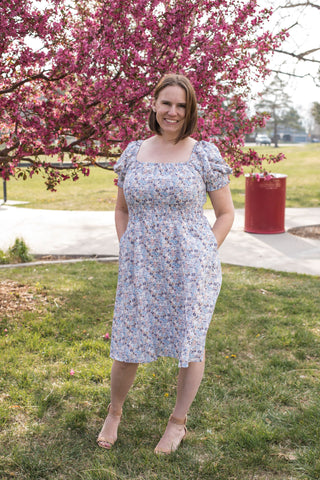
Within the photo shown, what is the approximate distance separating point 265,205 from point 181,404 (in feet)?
19.5

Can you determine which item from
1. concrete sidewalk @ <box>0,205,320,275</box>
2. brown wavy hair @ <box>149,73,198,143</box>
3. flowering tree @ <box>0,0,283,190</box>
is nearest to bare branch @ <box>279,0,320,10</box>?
concrete sidewalk @ <box>0,205,320,275</box>

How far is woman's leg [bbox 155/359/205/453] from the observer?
280 cm

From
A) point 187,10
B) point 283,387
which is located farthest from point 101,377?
point 187,10

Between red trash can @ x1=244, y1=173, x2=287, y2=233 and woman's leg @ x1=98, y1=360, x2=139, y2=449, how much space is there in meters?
5.92

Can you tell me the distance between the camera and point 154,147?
9.38 feet

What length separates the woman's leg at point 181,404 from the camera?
2.80 metres

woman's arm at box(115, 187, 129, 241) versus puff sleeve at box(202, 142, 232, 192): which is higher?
puff sleeve at box(202, 142, 232, 192)

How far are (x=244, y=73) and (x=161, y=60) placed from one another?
3.18ft

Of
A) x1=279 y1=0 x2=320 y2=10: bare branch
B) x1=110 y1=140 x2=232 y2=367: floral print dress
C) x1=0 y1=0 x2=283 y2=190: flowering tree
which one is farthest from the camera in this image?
x1=279 y1=0 x2=320 y2=10: bare branch

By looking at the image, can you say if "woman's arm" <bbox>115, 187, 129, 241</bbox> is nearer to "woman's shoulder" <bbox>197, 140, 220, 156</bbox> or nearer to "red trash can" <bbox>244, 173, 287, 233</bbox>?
"woman's shoulder" <bbox>197, 140, 220, 156</bbox>

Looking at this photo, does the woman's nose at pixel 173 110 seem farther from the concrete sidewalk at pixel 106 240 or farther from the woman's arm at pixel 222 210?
the concrete sidewalk at pixel 106 240

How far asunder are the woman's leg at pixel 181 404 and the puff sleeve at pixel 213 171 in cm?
91

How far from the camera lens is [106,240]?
807 cm

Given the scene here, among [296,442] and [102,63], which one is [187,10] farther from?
[296,442]
